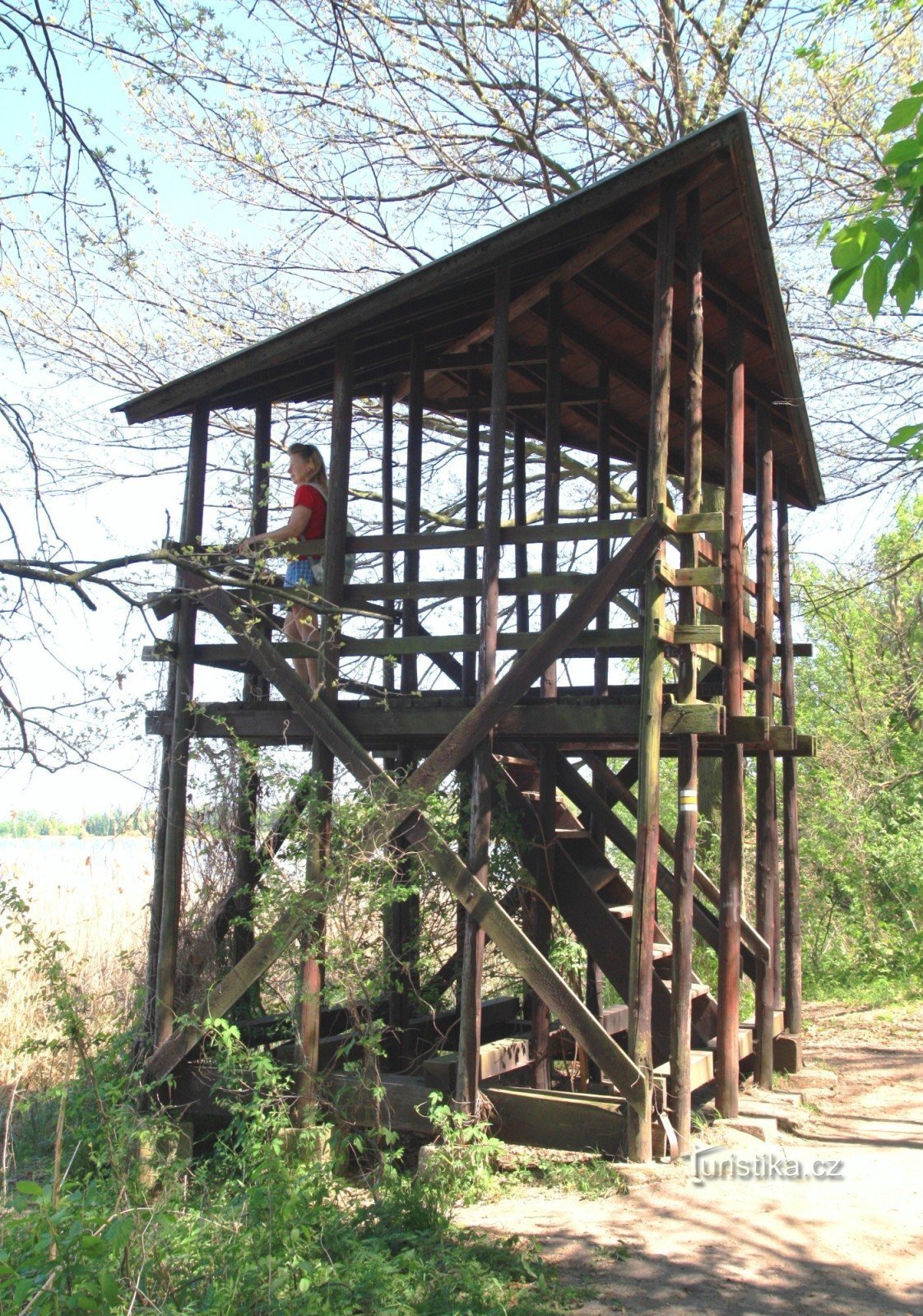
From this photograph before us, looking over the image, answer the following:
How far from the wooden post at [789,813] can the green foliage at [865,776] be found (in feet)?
7.51

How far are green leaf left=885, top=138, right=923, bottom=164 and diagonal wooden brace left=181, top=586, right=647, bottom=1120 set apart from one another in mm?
3547

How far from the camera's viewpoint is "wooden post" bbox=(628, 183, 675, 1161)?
Result: 6762 mm

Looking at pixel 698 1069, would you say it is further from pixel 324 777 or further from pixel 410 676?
pixel 410 676

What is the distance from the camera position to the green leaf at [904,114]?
351cm

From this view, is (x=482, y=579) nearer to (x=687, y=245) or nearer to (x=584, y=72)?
(x=687, y=245)

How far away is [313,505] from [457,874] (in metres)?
2.87

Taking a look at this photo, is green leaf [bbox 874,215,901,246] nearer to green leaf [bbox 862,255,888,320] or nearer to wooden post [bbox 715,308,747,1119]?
green leaf [bbox 862,255,888,320]

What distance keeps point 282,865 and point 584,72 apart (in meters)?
10.5

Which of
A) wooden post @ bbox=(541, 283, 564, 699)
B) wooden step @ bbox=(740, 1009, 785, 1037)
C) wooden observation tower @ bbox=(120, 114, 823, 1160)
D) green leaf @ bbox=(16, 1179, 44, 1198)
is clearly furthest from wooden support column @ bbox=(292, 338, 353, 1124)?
wooden step @ bbox=(740, 1009, 785, 1037)

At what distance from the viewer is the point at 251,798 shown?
826 centimetres

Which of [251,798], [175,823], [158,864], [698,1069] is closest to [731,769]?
[698,1069]

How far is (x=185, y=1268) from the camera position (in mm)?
5082

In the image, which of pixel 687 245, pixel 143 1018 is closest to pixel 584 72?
pixel 687 245

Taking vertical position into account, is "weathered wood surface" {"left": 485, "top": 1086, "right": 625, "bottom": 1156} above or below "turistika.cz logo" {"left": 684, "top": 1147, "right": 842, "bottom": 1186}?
above
